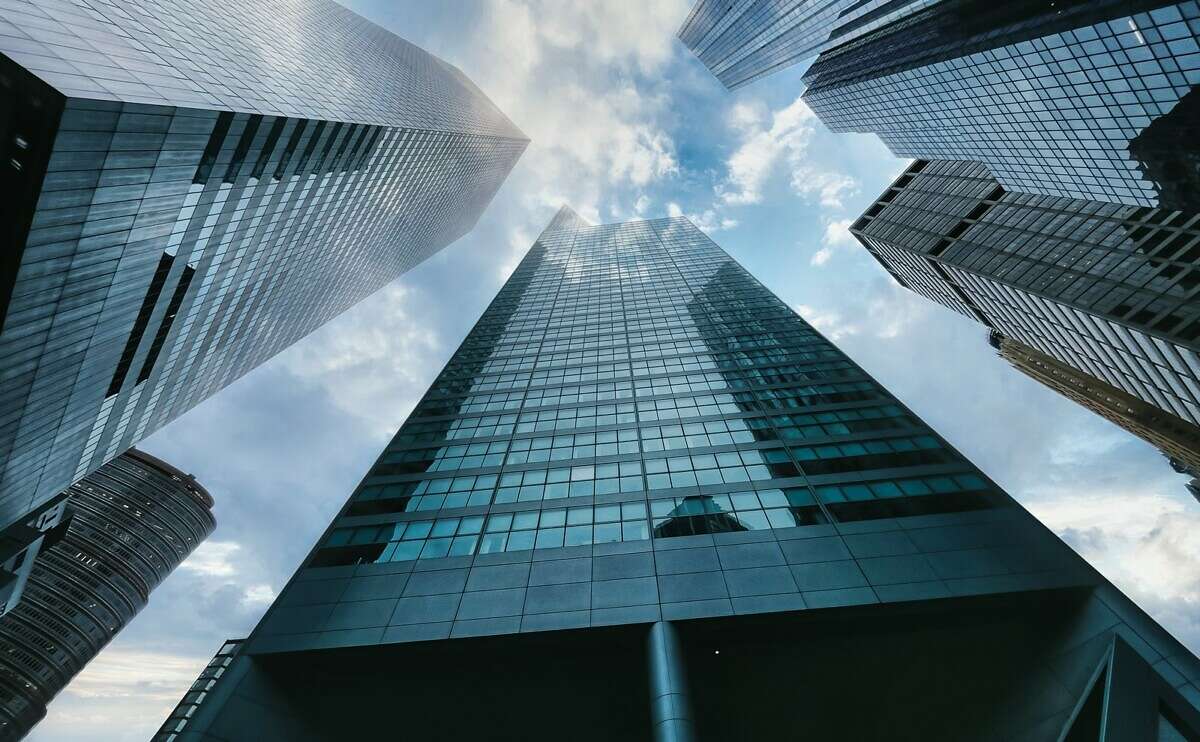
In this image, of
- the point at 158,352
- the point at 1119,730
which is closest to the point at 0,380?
the point at 158,352

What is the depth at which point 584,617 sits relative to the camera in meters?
23.5

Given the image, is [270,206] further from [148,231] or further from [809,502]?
[809,502]

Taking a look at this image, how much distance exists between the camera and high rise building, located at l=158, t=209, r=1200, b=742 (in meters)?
21.9

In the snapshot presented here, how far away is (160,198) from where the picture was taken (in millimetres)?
32531

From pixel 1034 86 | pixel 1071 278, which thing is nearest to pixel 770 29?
pixel 1034 86

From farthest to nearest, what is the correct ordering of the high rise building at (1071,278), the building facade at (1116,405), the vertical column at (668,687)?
1. the building facade at (1116,405)
2. the high rise building at (1071,278)
3. the vertical column at (668,687)

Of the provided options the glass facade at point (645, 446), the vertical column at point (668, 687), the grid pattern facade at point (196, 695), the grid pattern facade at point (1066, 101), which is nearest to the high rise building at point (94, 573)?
the glass facade at point (645, 446)

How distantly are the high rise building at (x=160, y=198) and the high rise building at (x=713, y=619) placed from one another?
19.4 metres

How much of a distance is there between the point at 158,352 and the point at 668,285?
5459 cm

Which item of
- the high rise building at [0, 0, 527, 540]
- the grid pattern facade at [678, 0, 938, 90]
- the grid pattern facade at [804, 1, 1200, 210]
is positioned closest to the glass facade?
the high rise building at [0, 0, 527, 540]

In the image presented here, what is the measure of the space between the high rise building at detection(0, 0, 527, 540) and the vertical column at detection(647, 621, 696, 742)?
31807 millimetres

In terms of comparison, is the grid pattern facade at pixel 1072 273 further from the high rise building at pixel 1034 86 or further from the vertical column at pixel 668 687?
the vertical column at pixel 668 687

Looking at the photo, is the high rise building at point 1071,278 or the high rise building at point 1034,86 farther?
the high rise building at point 1071,278

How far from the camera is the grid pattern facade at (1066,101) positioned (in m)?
45.2
